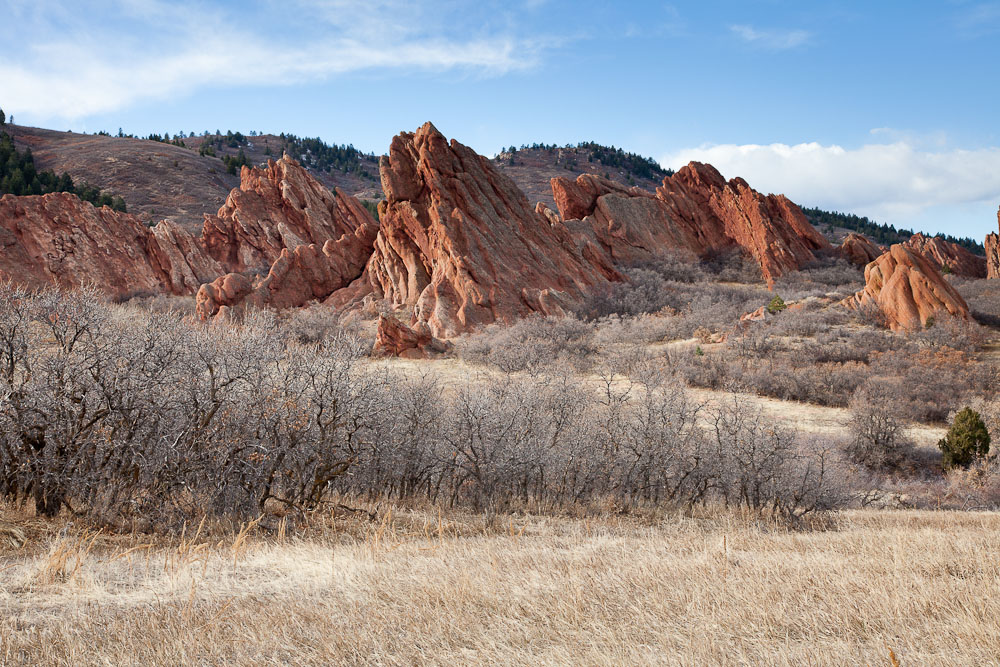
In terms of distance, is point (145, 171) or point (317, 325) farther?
point (145, 171)

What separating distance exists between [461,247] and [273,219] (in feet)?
70.1

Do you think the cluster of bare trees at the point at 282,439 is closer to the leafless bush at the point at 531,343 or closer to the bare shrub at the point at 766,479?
the bare shrub at the point at 766,479

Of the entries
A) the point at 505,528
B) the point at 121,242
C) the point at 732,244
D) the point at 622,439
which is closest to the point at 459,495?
the point at 505,528

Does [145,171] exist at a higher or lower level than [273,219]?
higher

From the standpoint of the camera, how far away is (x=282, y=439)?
374 inches

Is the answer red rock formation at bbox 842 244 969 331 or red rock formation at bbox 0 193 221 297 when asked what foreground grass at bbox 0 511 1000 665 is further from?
red rock formation at bbox 0 193 221 297

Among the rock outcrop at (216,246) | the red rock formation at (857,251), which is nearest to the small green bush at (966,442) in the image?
the rock outcrop at (216,246)

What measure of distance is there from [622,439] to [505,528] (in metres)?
4.38

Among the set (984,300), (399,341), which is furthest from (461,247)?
(984,300)

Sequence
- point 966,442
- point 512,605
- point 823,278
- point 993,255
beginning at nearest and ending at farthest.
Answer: point 512,605, point 966,442, point 823,278, point 993,255

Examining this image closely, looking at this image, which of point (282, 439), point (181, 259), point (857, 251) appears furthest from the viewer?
point (857, 251)

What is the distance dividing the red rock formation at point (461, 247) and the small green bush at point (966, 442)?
18.9 meters

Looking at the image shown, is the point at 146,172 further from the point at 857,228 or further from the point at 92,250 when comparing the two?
the point at 857,228

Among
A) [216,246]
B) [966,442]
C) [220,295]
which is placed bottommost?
[966,442]
